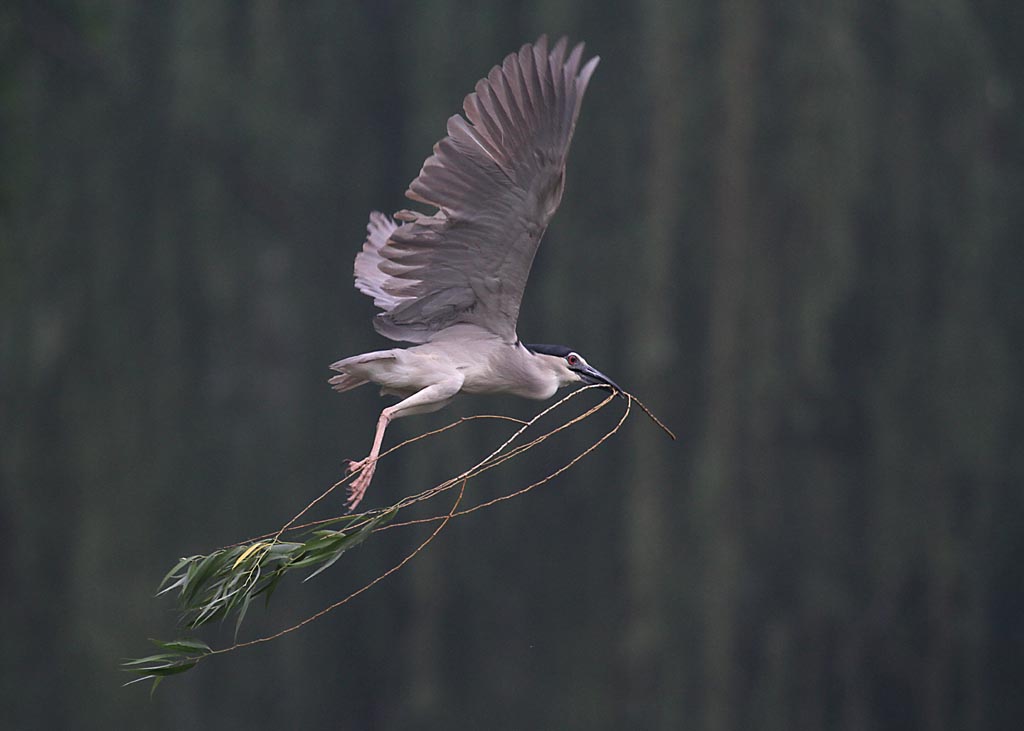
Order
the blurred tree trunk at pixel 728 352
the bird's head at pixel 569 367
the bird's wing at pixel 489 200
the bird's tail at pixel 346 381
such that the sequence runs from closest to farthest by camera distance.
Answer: the bird's wing at pixel 489 200, the bird's tail at pixel 346 381, the bird's head at pixel 569 367, the blurred tree trunk at pixel 728 352

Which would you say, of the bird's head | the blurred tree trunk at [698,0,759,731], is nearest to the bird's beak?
the bird's head

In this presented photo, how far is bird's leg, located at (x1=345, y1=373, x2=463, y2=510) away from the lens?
65.3 inches

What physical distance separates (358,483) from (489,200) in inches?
19.2

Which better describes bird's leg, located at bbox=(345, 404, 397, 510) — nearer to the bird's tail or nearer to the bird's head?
the bird's tail

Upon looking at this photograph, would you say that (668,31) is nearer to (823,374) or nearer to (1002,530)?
(823,374)

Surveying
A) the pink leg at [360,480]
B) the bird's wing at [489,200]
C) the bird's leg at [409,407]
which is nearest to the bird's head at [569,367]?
the bird's wing at [489,200]

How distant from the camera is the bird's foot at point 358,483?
64.0 inches

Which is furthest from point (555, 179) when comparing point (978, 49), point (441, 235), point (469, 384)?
point (978, 49)

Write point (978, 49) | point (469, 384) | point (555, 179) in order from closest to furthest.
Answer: point (555, 179)
point (469, 384)
point (978, 49)

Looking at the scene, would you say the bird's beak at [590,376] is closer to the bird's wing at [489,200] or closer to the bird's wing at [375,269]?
the bird's wing at [489,200]

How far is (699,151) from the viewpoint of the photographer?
4316 millimetres

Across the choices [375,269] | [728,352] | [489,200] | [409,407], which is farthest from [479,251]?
[728,352]

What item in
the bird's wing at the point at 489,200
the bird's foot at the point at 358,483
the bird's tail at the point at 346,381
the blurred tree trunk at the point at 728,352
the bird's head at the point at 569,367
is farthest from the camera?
the blurred tree trunk at the point at 728,352

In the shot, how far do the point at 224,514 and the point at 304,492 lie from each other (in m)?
0.30
